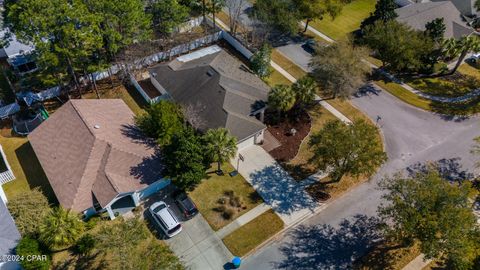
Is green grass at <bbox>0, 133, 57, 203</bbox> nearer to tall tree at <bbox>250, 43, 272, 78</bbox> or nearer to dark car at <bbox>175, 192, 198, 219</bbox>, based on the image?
dark car at <bbox>175, 192, 198, 219</bbox>

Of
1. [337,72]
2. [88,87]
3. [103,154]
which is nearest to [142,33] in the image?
[88,87]

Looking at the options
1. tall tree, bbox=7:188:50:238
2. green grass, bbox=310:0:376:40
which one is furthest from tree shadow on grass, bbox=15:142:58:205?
green grass, bbox=310:0:376:40

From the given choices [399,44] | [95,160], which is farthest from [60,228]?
[399,44]

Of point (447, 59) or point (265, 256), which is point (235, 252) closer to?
point (265, 256)

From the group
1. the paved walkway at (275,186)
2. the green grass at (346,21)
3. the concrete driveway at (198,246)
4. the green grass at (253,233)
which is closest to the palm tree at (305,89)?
the paved walkway at (275,186)

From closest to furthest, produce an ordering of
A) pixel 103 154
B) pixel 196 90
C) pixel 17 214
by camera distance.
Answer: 1. pixel 17 214
2. pixel 103 154
3. pixel 196 90

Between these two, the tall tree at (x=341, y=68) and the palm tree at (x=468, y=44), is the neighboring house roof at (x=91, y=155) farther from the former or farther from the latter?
the palm tree at (x=468, y=44)
